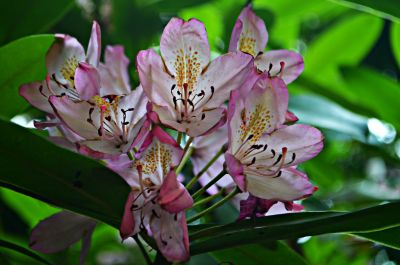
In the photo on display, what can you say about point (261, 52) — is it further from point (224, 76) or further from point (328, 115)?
point (328, 115)

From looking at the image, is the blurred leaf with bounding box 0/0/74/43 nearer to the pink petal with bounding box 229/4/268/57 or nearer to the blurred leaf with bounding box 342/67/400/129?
the pink petal with bounding box 229/4/268/57

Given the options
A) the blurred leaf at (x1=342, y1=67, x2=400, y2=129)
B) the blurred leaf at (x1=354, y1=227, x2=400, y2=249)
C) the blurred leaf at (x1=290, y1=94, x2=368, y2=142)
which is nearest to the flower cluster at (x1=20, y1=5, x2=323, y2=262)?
the blurred leaf at (x1=354, y1=227, x2=400, y2=249)

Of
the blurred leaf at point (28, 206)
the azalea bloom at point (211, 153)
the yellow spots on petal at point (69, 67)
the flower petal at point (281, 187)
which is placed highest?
the yellow spots on petal at point (69, 67)

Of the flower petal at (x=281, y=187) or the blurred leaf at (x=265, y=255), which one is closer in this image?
the flower petal at (x=281, y=187)

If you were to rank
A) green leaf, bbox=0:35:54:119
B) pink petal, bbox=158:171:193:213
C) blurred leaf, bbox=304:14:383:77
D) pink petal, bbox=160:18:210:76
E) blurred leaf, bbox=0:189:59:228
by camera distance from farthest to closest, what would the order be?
blurred leaf, bbox=304:14:383:77 < blurred leaf, bbox=0:189:59:228 < green leaf, bbox=0:35:54:119 < pink petal, bbox=160:18:210:76 < pink petal, bbox=158:171:193:213

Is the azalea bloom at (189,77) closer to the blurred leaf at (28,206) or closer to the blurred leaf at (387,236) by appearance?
the blurred leaf at (387,236)

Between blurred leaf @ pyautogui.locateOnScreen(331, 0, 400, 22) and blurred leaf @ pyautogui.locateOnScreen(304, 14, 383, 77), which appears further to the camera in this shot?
blurred leaf @ pyautogui.locateOnScreen(304, 14, 383, 77)

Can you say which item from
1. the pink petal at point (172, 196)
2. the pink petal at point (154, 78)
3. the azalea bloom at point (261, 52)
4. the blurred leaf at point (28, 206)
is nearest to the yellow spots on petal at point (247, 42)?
the azalea bloom at point (261, 52)
